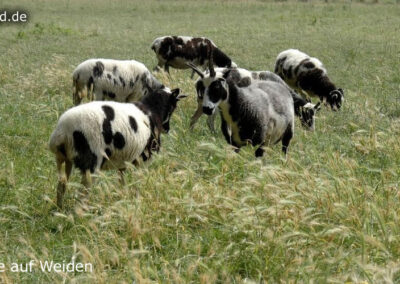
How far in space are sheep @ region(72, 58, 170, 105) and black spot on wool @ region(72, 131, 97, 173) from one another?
436 cm

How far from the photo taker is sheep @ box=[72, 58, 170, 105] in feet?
34.3

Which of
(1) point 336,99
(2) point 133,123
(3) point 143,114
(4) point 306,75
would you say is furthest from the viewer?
(4) point 306,75

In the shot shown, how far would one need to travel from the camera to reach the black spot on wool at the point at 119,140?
6.08 m

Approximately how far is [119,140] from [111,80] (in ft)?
15.4

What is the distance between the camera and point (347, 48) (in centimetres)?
2144

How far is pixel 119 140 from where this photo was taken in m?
6.12

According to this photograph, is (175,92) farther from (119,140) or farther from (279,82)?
(279,82)

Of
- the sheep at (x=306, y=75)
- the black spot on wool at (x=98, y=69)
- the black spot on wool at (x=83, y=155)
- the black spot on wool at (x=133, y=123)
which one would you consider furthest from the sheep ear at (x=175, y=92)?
the sheep at (x=306, y=75)

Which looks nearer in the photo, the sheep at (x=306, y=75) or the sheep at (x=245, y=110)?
the sheep at (x=245, y=110)

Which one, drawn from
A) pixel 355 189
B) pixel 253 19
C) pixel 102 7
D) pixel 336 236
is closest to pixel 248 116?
pixel 355 189

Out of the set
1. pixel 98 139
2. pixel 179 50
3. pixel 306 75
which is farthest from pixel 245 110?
pixel 179 50

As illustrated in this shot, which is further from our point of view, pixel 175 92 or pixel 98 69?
pixel 98 69

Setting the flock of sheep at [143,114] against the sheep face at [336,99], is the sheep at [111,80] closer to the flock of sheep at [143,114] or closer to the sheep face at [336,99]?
the flock of sheep at [143,114]

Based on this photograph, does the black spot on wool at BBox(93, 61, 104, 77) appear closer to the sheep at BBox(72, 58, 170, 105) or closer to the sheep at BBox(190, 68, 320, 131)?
the sheep at BBox(72, 58, 170, 105)
